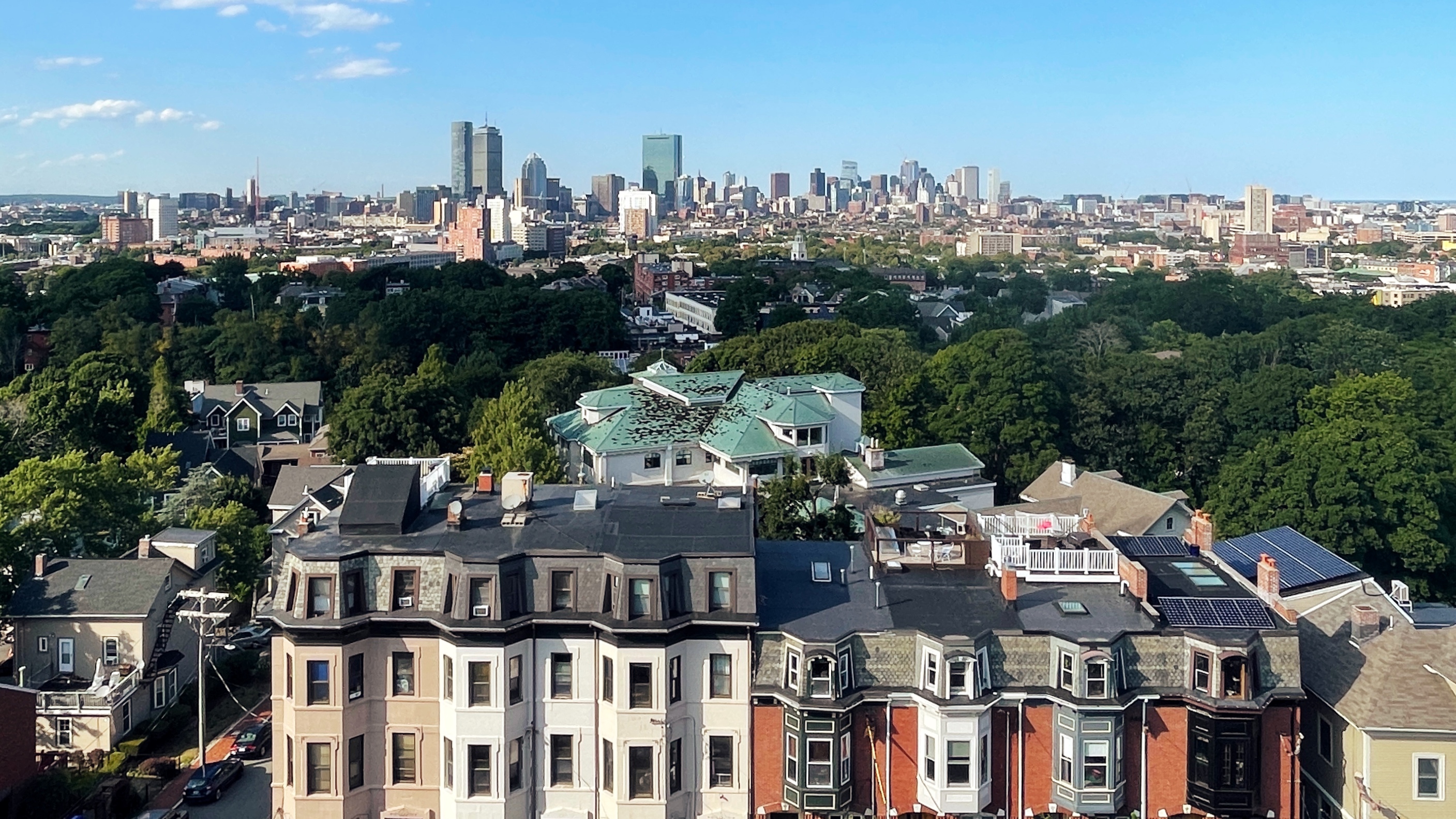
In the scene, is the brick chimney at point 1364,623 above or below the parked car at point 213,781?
above

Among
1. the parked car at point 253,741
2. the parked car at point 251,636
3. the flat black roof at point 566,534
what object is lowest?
the parked car at point 253,741

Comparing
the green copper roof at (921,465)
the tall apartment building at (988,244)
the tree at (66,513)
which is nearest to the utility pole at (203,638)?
the tree at (66,513)

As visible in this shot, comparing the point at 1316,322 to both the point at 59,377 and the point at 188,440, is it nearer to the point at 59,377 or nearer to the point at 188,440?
the point at 188,440

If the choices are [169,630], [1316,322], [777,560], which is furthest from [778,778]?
[1316,322]

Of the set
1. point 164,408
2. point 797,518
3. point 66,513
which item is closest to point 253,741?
point 66,513

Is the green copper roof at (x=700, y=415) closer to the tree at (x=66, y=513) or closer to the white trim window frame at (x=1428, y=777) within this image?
the tree at (x=66, y=513)

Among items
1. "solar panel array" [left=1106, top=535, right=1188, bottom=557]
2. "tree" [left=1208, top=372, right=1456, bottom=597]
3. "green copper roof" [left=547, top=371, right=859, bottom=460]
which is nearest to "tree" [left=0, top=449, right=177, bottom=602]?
"green copper roof" [left=547, top=371, right=859, bottom=460]
